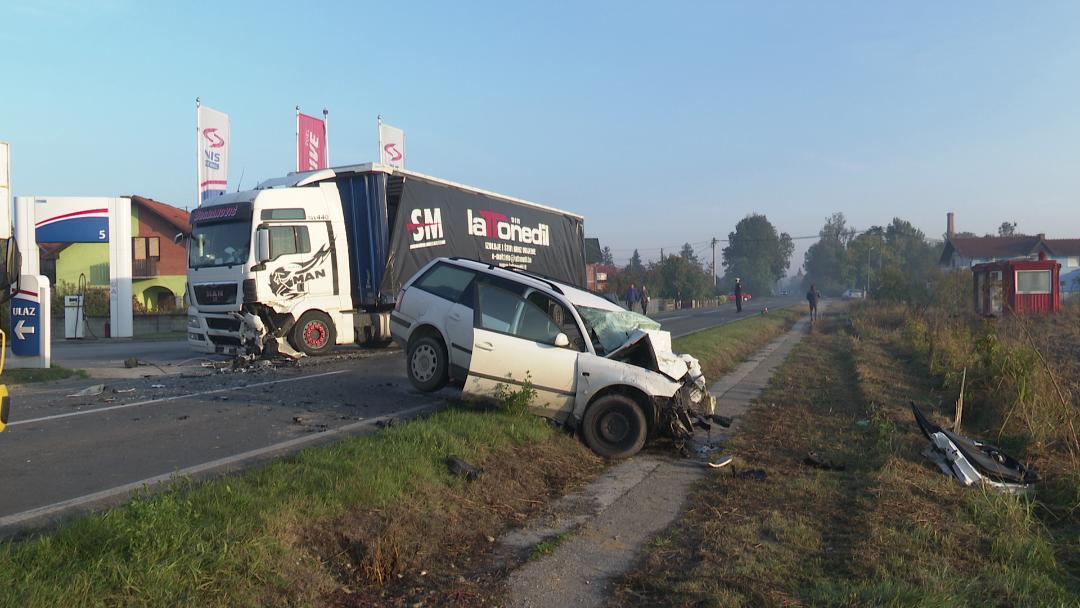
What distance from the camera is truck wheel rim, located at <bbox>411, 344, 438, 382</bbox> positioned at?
9219mm

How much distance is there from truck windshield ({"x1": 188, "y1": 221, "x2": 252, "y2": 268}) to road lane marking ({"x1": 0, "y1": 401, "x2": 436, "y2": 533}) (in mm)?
6552

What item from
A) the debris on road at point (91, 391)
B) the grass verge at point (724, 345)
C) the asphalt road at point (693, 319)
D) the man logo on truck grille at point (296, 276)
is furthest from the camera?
the asphalt road at point (693, 319)

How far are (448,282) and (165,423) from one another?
3.53 meters

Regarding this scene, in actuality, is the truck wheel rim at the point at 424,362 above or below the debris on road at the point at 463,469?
above

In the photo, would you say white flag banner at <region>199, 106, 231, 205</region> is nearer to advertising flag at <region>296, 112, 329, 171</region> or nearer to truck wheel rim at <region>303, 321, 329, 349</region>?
advertising flag at <region>296, 112, 329, 171</region>

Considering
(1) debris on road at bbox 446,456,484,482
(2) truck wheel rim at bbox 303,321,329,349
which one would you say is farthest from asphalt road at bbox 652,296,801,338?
(1) debris on road at bbox 446,456,484,482

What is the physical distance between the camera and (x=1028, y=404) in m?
9.52

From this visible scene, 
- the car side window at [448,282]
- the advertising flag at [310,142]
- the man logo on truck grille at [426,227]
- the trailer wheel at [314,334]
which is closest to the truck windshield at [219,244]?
the trailer wheel at [314,334]

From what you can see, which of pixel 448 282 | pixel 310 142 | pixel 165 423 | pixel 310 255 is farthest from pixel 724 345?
pixel 310 142

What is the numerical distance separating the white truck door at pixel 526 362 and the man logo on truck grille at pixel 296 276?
22.8ft

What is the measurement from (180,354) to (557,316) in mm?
12007

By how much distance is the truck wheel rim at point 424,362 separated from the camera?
30.2 ft

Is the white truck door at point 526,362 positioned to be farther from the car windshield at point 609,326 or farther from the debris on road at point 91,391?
the debris on road at point 91,391

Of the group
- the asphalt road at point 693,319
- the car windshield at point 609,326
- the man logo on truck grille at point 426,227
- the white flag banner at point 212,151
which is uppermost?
the white flag banner at point 212,151
